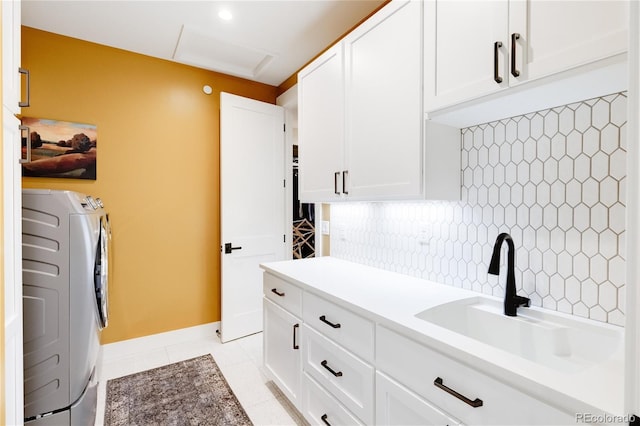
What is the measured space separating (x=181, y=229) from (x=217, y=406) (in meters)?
1.59

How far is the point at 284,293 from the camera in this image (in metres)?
1.96

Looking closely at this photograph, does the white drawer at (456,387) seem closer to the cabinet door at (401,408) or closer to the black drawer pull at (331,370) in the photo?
the cabinet door at (401,408)

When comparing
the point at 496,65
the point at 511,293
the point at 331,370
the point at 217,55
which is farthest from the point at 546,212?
the point at 217,55

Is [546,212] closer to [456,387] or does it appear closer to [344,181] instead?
[456,387]

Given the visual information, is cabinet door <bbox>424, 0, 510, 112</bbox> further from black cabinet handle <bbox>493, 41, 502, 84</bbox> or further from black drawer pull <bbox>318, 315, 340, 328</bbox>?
black drawer pull <bbox>318, 315, 340, 328</bbox>

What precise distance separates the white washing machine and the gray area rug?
1.08ft

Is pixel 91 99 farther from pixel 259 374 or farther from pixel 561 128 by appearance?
pixel 561 128

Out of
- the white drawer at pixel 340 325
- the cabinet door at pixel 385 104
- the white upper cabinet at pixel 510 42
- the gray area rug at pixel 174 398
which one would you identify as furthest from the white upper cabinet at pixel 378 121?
the gray area rug at pixel 174 398

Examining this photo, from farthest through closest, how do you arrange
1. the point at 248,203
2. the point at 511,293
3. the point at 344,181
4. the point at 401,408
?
the point at 248,203
the point at 344,181
the point at 511,293
the point at 401,408

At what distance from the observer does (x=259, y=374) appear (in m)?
2.41

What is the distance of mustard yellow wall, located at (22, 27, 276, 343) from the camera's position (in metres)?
2.50

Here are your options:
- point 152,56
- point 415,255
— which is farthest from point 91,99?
point 415,255

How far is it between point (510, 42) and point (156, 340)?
10.8 feet

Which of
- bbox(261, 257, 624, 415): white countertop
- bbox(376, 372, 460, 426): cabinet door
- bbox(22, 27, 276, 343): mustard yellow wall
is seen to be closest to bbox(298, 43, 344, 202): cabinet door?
bbox(261, 257, 624, 415): white countertop
